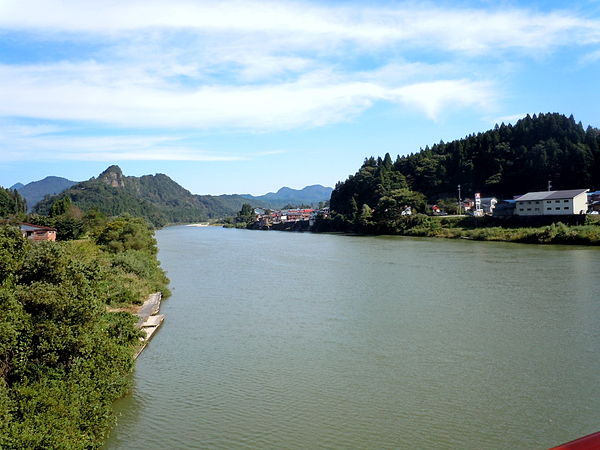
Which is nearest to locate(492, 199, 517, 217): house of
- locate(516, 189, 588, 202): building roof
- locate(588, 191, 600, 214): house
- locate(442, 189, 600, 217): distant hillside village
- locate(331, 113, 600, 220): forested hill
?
locate(442, 189, 600, 217): distant hillside village

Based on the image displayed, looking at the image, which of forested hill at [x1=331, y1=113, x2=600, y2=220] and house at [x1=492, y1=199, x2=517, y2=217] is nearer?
house at [x1=492, y1=199, x2=517, y2=217]

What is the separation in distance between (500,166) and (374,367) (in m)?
42.3

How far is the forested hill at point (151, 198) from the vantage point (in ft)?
284

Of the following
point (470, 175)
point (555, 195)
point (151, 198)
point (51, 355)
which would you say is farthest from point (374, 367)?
point (151, 198)

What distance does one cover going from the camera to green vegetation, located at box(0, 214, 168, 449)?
4617 millimetres

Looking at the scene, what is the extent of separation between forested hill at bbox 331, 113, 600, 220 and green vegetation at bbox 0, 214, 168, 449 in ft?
130

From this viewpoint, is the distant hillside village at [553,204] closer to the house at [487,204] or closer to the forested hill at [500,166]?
the house at [487,204]

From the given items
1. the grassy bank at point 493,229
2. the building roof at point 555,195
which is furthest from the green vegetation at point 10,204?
the building roof at point 555,195

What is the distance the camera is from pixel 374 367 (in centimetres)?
793

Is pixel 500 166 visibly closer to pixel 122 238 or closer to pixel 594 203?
pixel 594 203

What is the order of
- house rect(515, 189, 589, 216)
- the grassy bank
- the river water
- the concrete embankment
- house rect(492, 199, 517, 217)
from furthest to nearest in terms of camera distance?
house rect(492, 199, 517, 217), house rect(515, 189, 589, 216), the grassy bank, the concrete embankment, the river water

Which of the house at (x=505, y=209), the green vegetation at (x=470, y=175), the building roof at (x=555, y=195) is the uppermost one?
the green vegetation at (x=470, y=175)

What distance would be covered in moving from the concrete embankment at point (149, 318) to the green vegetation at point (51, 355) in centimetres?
271

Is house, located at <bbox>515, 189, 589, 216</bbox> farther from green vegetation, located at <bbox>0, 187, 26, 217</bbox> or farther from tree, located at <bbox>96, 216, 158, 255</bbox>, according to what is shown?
green vegetation, located at <bbox>0, 187, 26, 217</bbox>
